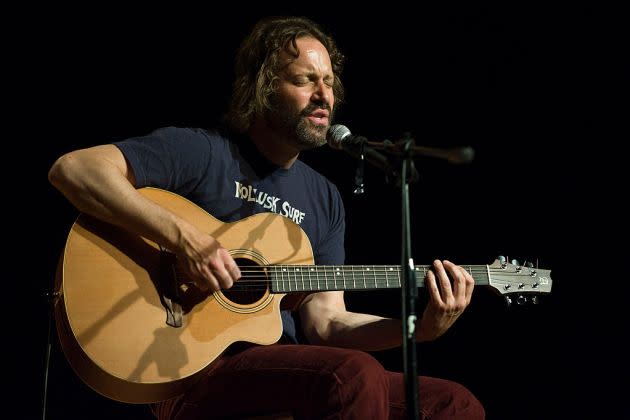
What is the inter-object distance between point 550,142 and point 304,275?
1845 millimetres

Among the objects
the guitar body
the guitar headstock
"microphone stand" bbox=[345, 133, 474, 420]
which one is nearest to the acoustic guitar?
the guitar body

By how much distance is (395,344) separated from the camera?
101 inches

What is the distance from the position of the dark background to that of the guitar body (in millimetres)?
932

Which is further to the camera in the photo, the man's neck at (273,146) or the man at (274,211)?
the man's neck at (273,146)

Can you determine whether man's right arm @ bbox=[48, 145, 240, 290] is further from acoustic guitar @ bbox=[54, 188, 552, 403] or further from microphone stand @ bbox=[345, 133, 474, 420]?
microphone stand @ bbox=[345, 133, 474, 420]

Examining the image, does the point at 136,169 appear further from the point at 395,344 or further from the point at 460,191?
the point at 460,191

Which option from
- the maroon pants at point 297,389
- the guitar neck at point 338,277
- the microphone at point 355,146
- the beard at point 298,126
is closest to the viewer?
the microphone at point 355,146

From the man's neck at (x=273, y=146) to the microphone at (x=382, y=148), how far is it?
2.45ft

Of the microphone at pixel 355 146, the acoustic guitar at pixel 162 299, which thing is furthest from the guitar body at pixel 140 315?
the microphone at pixel 355 146

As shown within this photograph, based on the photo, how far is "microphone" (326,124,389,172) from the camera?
1.71 meters

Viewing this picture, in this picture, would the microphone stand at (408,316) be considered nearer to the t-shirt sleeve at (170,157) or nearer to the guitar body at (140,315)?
the guitar body at (140,315)

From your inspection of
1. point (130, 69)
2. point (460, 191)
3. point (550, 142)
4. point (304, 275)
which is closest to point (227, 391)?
point (304, 275)

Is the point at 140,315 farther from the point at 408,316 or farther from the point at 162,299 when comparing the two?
the point at 408,316

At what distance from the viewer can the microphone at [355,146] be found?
1.71 metres
